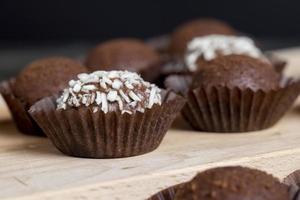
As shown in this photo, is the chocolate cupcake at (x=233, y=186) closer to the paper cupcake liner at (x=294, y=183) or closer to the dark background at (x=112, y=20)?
the paper cupcake liner at (x=294, y=183)

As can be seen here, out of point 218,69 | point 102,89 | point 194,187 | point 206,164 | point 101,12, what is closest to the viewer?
point 194,187

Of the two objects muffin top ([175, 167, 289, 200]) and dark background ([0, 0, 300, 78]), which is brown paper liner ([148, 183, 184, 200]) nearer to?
muffin top ([175, 167, 289, 200])

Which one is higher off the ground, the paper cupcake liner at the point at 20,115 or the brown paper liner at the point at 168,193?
the paper cupcake liner at the point at 20,115

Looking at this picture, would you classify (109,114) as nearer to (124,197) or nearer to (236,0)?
(124,197)

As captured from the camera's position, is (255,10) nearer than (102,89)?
No

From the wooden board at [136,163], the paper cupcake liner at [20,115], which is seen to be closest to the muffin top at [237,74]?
the wooden board at [136,163]

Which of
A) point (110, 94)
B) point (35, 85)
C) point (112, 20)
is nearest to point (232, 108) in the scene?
point (110, 94)

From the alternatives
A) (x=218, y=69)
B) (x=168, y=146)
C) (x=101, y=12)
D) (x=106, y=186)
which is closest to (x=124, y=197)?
(x=106, y=186)

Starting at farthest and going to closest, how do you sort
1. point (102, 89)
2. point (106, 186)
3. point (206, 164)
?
1. point (102, 89)
2. point (206, 164)
3. point (106, 186)
